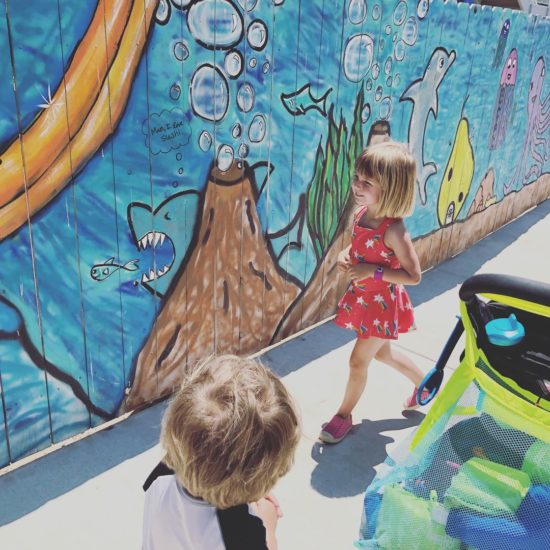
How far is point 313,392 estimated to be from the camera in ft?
11.7

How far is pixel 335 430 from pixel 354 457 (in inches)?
6.3

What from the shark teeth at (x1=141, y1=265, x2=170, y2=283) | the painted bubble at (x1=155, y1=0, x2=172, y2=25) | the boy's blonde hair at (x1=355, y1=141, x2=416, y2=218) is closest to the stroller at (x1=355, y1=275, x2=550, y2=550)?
the boy's blonde hair at (x1=355, y1=141, x2=416, y2=218)

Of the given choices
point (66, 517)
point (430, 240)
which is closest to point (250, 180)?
point (66, 517)

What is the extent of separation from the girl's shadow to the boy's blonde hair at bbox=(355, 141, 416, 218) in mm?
1188

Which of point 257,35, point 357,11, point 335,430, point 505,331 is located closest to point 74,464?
point 335,430

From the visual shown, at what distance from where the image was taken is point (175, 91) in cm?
286

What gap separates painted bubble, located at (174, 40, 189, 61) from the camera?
2814 millimetres

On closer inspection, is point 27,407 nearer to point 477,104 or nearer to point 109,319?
point 109,319

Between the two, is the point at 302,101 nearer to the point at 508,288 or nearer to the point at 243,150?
the point at 243,150

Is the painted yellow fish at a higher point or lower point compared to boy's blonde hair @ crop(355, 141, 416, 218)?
lower

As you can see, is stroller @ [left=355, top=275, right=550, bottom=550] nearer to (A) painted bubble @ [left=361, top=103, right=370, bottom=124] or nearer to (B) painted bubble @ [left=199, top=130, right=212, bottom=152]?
(B) painted bubble @ [left=199, top=130, right=212, bottom=152]

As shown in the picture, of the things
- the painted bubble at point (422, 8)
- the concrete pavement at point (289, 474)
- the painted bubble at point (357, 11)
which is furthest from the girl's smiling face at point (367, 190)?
the painted bubble at point (422, 8)

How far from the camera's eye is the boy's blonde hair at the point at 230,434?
4.27 ft

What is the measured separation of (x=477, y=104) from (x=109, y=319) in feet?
14.4
